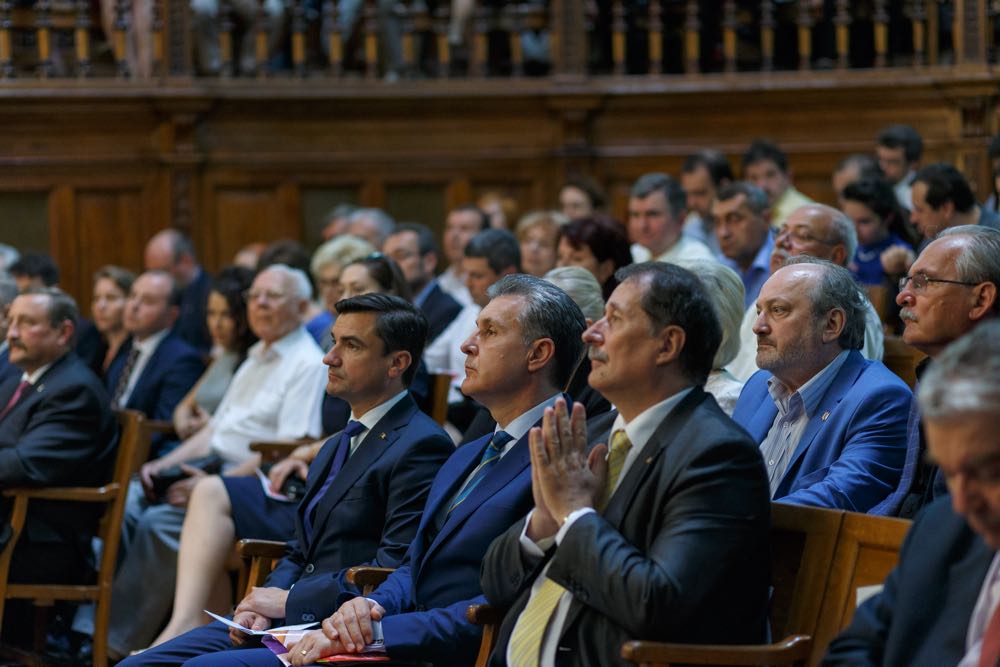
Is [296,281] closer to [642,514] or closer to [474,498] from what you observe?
[474,498]

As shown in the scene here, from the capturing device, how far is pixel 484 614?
2.95 meters

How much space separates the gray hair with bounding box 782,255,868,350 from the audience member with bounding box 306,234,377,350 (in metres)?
2.71

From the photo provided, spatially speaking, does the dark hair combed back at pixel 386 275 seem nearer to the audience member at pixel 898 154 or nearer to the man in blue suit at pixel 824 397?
the man in blue suit at pixel 824 397

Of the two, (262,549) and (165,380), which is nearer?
(262,549)

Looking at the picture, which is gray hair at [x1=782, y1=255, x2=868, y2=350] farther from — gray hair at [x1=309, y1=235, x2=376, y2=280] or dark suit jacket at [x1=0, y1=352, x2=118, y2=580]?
gray hair at [x1=309, y1=235, x2=376, y2=280]

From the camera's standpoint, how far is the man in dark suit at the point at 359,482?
3.54m

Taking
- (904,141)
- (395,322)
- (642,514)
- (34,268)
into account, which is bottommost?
(642,514)

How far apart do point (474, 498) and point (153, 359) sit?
336 centimetres

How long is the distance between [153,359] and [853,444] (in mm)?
3781

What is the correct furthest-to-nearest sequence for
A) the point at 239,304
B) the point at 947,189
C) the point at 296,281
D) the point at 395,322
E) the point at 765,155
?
the point at 765,155
the point at 239,304
the point at 296,281
the point at 947,189
the point at 395,322

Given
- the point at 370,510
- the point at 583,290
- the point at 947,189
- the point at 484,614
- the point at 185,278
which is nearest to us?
the point at 484,614

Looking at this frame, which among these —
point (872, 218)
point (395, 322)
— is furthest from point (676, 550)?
point (872, 218)

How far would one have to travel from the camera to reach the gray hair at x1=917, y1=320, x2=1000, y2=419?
1943mm

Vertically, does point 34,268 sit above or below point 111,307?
above
